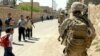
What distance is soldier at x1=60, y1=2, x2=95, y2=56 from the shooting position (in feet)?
22.1

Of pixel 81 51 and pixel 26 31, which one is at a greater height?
pixel 81 51

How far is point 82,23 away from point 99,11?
1533cm

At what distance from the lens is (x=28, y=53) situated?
17.9 m

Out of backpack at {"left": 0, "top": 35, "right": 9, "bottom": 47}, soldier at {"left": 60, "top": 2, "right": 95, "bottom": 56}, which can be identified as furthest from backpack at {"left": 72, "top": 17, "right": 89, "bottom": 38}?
backpack at {"left": 0, "top": 35, "right": 9, "bottom": 47}

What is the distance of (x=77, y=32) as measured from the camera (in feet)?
22.0

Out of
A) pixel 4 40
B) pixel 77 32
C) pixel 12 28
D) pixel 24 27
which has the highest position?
pixel 77 32

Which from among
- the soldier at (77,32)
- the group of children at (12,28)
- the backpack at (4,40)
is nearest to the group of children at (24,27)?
the group of children at (12,28)

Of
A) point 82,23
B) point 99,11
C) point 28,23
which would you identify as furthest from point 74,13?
point 28,23

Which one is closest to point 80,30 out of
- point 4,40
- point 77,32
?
point 77,32

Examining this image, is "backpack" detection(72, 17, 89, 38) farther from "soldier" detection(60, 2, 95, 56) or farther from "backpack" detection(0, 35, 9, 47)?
"backpack" detection(0, 35, 9, 47)

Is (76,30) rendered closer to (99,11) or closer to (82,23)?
(82,23)

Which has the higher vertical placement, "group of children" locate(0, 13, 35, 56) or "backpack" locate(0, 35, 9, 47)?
"backpack" locate(0, 35, 9, 47)

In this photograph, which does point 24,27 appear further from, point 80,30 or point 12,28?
point 80,30

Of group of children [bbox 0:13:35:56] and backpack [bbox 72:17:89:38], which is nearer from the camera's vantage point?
backpack [bbox 72:17:89:38]
